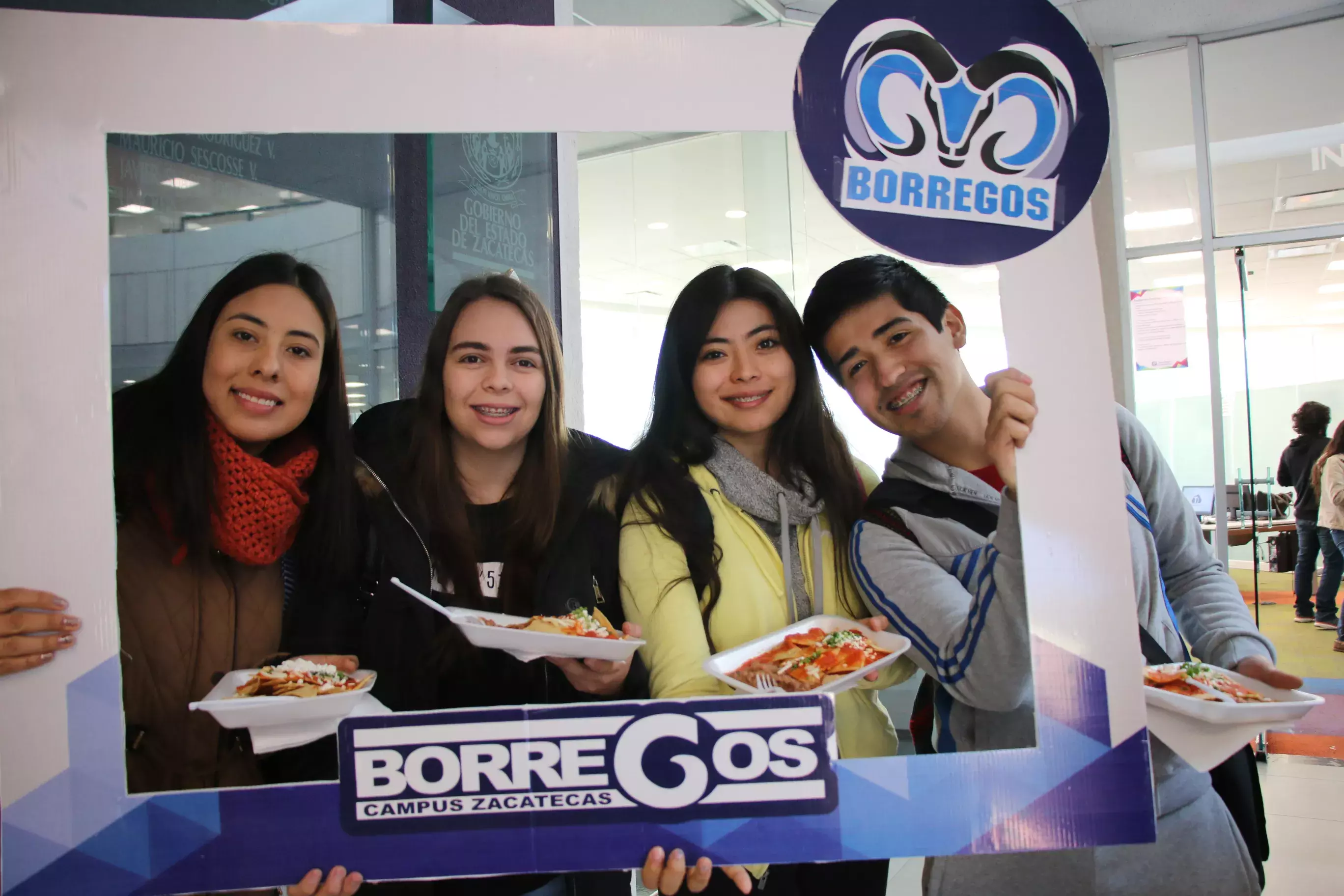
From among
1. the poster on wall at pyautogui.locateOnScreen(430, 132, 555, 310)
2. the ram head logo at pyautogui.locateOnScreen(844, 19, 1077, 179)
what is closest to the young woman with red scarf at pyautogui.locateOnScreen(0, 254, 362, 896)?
the poster on wall at pyautogui.locateOnScreen(430, 132, 555, 310)

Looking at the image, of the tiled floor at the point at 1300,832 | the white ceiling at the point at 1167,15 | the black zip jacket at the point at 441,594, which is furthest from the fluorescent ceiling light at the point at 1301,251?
the black zip jacket at the point at 441,594

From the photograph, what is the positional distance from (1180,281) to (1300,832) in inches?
152

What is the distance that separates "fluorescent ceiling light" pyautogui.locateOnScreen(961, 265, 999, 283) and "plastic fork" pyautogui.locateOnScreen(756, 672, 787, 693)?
0.76 meters

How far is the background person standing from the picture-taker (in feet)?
18.5

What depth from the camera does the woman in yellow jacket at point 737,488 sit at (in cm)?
143

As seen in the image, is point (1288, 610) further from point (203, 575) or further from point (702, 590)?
point (203, 575)

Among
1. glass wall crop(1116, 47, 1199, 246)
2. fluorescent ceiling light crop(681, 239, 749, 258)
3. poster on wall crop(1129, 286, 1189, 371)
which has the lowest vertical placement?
fluorescent ceiling light crop(681, 239, 749, 258)

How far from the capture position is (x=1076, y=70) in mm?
1398

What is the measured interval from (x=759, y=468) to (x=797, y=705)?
1.38 feet

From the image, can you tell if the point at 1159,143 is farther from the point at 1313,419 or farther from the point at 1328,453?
the point at 1328,453

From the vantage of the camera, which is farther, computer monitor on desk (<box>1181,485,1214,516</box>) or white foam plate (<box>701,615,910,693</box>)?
computer monitor on desk (<box>1181,485,1214,516</box>)

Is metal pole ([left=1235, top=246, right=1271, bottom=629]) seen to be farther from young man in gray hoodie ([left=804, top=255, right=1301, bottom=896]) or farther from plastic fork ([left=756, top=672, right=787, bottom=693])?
plastic fork ([left=756, top=672, right=787, bottom=693])

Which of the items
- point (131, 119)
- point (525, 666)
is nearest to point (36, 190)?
point (131, 119)

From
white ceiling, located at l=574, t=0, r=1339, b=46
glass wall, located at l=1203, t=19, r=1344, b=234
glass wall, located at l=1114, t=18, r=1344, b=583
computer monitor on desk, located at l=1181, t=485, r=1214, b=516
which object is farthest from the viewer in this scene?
computer monitor on desk, located at l=1181, t=485, r=1214, b=516
